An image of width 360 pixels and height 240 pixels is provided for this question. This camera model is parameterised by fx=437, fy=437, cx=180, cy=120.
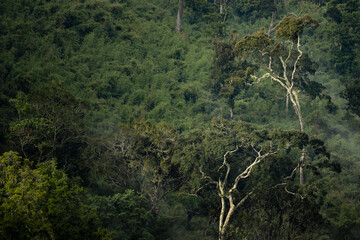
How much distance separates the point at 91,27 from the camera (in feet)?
155

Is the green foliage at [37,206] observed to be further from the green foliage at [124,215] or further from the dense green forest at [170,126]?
the green foliage at [124,215]

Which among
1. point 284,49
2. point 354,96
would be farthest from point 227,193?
point 354,96

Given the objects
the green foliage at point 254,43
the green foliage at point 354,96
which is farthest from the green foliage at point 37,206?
the green foliage at point 354,96

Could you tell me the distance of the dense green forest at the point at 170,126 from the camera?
1066 inches

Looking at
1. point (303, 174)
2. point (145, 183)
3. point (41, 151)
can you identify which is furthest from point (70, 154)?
point (303, 174)

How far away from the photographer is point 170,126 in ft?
104

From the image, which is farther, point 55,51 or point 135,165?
point 55,51

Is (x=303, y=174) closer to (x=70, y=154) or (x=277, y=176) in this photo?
(x=277, y=176)

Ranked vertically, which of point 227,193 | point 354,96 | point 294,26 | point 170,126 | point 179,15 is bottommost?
point 227,193

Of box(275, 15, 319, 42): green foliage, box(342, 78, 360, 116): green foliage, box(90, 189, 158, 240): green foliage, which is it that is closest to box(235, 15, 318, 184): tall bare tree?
box(275, 15, 319, 42): green foliage

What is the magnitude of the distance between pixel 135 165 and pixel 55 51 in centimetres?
1860

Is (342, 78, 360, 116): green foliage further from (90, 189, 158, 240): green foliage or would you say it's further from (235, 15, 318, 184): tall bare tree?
(90, 189, 158, 240): green foliage

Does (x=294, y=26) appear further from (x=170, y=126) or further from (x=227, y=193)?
(x=227, y=193)

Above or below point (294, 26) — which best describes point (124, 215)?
below
